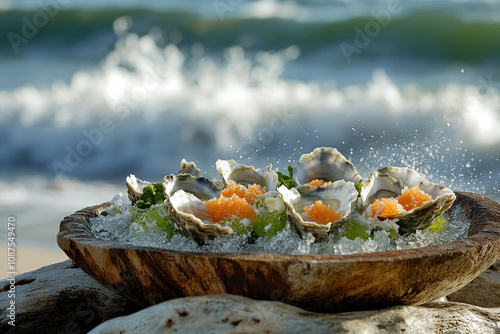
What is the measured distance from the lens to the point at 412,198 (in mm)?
3035

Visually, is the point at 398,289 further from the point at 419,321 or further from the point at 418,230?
the point at 418,230

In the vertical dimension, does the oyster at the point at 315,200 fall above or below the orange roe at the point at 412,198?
above

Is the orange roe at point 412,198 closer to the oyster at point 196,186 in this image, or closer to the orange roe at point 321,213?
the orange roe at point 321,213

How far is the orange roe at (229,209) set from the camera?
294 cm

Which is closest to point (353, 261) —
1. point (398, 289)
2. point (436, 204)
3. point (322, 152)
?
point (398, 289)

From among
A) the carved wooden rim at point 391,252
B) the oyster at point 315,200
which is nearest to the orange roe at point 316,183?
the oyster at point 315,200

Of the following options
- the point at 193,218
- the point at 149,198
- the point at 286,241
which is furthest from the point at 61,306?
the point at 286,241

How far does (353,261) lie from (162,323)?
2.86ft

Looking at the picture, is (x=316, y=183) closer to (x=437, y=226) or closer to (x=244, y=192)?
(x=244, y=192)

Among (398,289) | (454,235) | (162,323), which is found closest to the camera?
(162,323)

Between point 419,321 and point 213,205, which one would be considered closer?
point 419,321

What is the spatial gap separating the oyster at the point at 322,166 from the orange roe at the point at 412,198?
17.4 inches

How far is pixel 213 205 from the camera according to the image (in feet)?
9.80

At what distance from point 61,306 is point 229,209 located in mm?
1288
